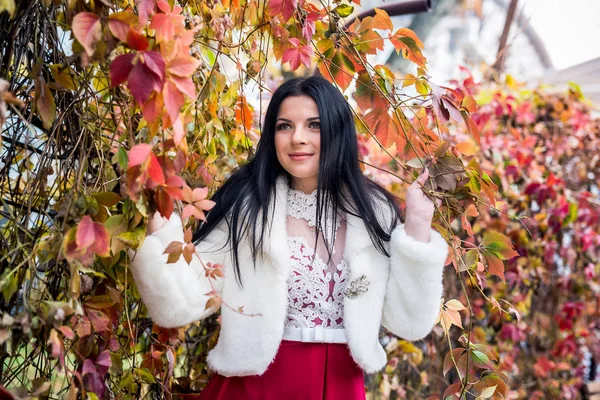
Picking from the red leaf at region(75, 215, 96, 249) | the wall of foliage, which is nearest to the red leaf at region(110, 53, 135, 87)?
the wall of foliage

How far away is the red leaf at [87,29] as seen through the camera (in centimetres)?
99

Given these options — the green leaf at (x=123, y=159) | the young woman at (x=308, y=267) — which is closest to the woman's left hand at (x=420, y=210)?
the young woman at (x=308, y=267)

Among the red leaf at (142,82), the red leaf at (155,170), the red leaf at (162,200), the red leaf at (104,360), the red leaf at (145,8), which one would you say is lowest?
the red leaf at (104,360)

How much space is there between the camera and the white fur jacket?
159 centimetres

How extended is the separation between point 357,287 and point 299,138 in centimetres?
42

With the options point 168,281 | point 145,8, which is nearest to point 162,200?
point 145,8

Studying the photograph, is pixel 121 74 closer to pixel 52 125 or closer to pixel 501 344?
pixel 52 125

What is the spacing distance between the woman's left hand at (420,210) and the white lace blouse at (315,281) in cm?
23

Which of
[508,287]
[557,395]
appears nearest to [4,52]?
[508,287]

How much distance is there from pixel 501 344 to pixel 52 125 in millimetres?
2854

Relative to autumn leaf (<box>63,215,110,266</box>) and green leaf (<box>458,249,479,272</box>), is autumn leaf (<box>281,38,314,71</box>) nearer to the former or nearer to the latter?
green leaf (<box>458,249,479,272</box>)

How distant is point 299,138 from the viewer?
1677 millimetres

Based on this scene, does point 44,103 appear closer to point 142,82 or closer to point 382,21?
point 142,82

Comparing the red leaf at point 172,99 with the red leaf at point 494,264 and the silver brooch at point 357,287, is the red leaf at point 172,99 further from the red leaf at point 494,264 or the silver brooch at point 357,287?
the red leaf at point 494,264
